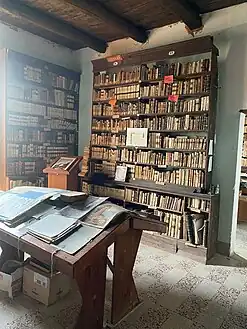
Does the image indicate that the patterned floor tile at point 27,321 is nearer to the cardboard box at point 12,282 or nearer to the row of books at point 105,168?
the cardboard box at point 12,282

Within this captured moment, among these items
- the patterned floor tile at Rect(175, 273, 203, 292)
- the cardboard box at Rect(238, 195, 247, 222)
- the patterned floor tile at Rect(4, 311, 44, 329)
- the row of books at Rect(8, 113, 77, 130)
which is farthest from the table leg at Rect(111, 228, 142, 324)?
the cardboard box at Rect(238, 195, 247, 222)

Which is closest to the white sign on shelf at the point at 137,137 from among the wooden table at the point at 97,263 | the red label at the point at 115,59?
the red label at the point at 115,59

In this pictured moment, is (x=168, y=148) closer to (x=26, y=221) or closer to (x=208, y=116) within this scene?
(x=208, y=116)

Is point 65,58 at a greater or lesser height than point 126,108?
greater

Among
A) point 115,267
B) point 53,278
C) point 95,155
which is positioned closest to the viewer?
point 115,267

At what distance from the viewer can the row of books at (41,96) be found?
420cm

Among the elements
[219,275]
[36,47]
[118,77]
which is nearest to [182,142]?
[118,77]

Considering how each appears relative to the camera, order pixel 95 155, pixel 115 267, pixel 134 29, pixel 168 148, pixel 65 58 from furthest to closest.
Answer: pixel 65 58
pixel 95 155
pixel 134 29
pixel 168 148
pixel 115 267

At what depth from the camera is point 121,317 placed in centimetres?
209

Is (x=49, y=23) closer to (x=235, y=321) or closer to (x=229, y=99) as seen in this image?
(x=229, y=99)

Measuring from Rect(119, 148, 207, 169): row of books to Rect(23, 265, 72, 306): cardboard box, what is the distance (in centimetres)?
198

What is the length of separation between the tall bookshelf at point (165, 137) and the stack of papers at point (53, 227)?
4.83 feet

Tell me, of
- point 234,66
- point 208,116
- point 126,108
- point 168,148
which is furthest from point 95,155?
point 234,66

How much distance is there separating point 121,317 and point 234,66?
120 inches
